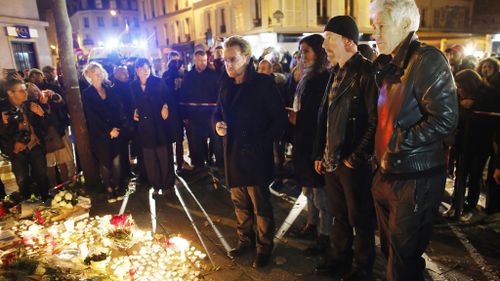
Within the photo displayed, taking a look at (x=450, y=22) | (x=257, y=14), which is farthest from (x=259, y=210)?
(x=450, y=22)

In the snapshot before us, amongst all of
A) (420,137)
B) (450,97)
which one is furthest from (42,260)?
(450,97)

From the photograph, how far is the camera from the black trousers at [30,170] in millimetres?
5488

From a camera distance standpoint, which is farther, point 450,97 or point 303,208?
point 303,208

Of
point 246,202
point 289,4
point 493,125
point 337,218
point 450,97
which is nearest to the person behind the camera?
point 450,97

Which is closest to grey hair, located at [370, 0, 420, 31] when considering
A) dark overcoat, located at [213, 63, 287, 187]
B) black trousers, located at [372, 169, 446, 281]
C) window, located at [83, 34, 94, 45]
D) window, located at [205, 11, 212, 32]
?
black trousers, located at [372, 169, 446, 281]

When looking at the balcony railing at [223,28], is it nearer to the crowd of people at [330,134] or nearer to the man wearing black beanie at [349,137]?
the crowd of people at [330,134]

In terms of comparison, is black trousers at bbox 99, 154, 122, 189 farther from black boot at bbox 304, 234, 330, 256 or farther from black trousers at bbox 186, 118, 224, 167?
black boot at bbox 304, 234, 330, 256

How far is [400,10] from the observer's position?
2.36 meters

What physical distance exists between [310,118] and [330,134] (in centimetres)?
60

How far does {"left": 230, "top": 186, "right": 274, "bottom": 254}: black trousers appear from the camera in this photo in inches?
149

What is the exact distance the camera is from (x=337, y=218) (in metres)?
3.39

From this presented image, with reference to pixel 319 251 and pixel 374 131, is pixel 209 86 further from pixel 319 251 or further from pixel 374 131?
pixel 374 131

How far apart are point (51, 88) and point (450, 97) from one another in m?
7.27

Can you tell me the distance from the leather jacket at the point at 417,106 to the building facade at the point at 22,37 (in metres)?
13.5
